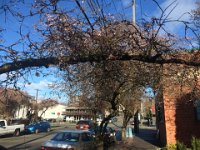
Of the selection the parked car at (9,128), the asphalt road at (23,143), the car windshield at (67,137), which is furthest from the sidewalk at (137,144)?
the parked car at (9,128)

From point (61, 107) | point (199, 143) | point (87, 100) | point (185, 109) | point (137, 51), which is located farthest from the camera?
point (61, 107)

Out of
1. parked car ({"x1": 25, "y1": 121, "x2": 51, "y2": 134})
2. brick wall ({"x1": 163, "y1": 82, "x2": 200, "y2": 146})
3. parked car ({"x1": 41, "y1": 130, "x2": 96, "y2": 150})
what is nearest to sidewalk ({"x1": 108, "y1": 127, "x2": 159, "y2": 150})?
brick wall ({"x1": 163, "y1": 82, "x2": 200, "y2": 146})

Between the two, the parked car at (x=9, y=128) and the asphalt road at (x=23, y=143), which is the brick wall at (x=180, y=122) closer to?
the asphalt road at (x=23, y=143)

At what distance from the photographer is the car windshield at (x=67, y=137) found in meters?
17.6

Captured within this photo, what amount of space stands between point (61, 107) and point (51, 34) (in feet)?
392

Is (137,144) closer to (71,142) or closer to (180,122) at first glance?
(180,122)

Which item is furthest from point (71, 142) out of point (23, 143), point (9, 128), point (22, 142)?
point (9, 128)

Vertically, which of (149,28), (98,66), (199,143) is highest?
(149,28)

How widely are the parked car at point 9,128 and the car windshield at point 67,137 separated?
21.6 m

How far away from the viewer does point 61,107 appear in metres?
126

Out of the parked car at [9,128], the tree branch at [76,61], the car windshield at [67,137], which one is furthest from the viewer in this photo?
the parked car at [9,128]

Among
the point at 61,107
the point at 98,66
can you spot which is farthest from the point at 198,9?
the point at 61,107

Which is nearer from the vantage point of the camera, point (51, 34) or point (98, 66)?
point (51, 34)

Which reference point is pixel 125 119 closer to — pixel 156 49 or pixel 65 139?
pixel 65 139
